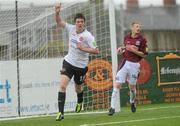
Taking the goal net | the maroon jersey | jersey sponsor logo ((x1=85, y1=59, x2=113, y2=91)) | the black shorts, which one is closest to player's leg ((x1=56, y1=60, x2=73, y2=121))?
the black shorts

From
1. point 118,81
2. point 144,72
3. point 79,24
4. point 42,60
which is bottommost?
point 118,81

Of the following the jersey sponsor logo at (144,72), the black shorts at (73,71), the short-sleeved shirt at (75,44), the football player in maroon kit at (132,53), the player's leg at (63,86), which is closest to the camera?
the player's leg at (63,86)

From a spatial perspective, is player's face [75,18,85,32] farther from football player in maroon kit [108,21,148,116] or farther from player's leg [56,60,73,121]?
football player in maroon kit [108,21,148,116]

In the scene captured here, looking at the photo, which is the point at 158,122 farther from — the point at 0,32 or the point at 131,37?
the point at 0,32

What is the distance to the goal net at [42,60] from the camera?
15672 mm

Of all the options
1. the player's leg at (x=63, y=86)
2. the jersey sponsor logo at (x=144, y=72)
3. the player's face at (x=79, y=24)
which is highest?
the player's face at (x=79, y=24)

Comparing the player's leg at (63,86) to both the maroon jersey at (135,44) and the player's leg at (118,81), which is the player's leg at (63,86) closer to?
the player's leg at (118,81)

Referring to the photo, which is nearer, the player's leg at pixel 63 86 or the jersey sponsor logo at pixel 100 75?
the player's leg at pixel 63 86

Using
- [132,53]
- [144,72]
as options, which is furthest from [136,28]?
[144,72]

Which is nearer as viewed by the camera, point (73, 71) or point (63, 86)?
point (63, 86)

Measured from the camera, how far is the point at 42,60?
16016 mm

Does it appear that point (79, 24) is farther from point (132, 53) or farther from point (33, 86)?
point (33, 86)

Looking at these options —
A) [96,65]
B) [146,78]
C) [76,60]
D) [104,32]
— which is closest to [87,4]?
[104,32]

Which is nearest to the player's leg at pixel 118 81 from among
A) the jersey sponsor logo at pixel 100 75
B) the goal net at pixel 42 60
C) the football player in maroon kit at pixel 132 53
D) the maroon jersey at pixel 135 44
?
the football player in maroon kit at pixel 132 53
